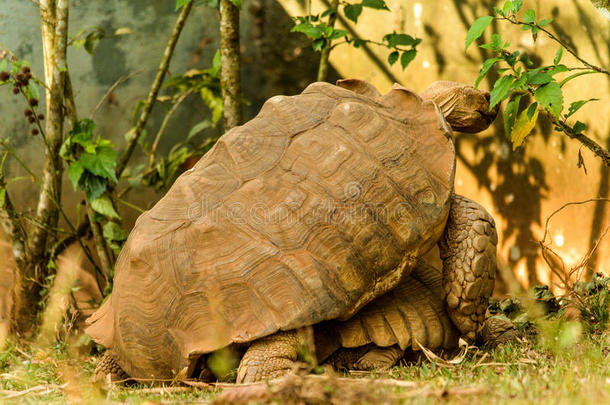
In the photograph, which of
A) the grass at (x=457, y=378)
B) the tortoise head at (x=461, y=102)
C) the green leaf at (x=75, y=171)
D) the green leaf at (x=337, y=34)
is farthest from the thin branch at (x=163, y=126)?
the tortoise head at (x=461, y=102)

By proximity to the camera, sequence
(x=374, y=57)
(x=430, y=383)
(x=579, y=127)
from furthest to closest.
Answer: (x=374, y=57)
(x=579, y=127)
(x=430, y=383)

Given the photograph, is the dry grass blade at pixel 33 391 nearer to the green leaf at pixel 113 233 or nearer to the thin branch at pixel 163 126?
the green leaf at pixel 113 233

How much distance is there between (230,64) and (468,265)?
232cm

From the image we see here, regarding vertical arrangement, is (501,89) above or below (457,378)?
above

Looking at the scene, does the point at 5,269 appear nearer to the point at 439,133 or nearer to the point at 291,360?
the point at 291,360

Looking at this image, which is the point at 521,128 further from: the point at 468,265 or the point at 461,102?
the point at 468,265

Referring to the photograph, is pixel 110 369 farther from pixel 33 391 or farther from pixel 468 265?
pixel 468 265

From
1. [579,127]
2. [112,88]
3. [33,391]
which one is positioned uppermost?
[112,88]

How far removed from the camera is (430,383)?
7.12ft

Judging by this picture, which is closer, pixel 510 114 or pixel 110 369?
pixel 110 369

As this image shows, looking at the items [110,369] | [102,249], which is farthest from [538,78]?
[102,249]

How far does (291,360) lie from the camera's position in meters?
2.69

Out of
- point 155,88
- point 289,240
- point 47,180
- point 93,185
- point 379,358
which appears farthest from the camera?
point 155,88

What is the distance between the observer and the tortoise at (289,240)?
270 centimetres
